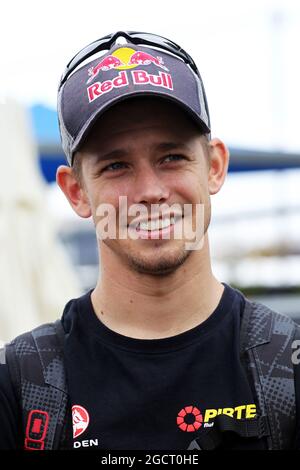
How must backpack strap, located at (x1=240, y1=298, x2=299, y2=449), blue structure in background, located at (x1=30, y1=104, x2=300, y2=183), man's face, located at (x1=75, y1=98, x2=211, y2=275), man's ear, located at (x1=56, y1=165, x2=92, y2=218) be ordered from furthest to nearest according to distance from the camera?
1. blue structure in background, located at (x1=30, y1=104, x2=300, y2=183)
2. man's ear, located at (x1=56, y1=165, x2=92, y2=218)
3. man's face, located at (x1=75, y1=98, x2=211, y2=275)
4. backpack strap, located at (x1=240, y1=298, x2=299, y2=449)

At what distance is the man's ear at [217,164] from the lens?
232 cm

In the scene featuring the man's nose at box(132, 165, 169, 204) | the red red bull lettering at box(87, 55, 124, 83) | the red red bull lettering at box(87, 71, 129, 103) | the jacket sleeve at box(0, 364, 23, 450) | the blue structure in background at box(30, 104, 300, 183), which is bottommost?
the jacket sleeve at box(0, 364, 23, 450)

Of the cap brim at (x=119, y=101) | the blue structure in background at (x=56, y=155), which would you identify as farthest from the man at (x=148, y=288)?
Result: the blue structure in background at (x=56, y=155)

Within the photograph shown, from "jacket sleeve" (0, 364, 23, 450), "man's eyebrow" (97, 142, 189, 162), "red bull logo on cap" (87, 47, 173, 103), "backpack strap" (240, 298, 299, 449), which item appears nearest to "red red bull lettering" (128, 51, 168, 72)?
"red bull logo on cap" (87, 47, 173, 103)

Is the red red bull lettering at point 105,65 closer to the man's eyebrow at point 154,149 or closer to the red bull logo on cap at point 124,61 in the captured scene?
the red bull logo on cap at point 124,61

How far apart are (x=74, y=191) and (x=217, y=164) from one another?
44 centimetres

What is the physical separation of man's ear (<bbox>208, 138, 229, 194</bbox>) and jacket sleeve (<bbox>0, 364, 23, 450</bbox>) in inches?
31.8

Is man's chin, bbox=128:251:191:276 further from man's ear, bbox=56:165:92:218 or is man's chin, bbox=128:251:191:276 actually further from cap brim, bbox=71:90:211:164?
cap brim, bbox=71:90:211:164

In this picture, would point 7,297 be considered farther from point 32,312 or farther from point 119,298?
point 119,298

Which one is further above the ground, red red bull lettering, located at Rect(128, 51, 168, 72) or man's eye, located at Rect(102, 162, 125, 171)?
red red bull lettering, located at Rect(128, 51, 168, 72)

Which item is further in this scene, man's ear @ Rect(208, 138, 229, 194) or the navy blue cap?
man's ear @ Rect(208, 138, 229, 194)

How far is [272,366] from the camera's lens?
6.75 feet

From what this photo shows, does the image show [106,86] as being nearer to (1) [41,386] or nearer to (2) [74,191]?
(2) [74,191]

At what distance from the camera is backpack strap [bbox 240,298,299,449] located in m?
2.00
